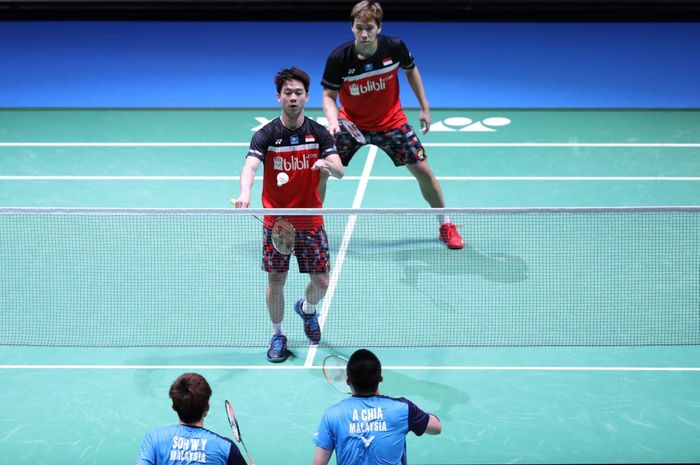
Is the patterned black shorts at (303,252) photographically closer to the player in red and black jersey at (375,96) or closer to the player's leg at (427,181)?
the player in red and black jersey at (375,96)

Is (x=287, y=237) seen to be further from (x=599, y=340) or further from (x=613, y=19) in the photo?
(x=613, y=19)

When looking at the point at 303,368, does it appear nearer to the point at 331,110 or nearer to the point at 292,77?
the point at 292,77

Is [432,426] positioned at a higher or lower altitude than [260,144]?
lower

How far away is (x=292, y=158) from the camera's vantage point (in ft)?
23.0

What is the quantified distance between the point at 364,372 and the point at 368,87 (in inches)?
177

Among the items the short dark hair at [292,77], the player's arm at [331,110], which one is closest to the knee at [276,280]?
the short dark hair at [292,77]

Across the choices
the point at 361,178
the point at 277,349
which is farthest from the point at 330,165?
the point at 361,178

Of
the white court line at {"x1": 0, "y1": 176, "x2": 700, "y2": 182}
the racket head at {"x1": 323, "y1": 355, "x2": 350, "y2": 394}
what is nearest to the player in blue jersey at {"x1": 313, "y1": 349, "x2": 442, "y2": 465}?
the racket head at {"x1": 323, "y1": 355, "x2": 350, "y2": 394}

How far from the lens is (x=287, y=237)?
694 centimetres

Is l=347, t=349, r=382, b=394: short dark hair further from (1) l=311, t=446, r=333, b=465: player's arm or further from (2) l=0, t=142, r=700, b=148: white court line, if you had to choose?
(2) l=0, t=142, r=700, b=148: white court line

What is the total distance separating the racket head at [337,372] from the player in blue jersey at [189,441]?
6.60 ft

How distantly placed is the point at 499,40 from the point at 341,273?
835cm

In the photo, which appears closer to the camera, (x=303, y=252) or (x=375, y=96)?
(x=303, y=252)

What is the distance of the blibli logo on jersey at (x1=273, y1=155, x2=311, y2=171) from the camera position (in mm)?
7029
